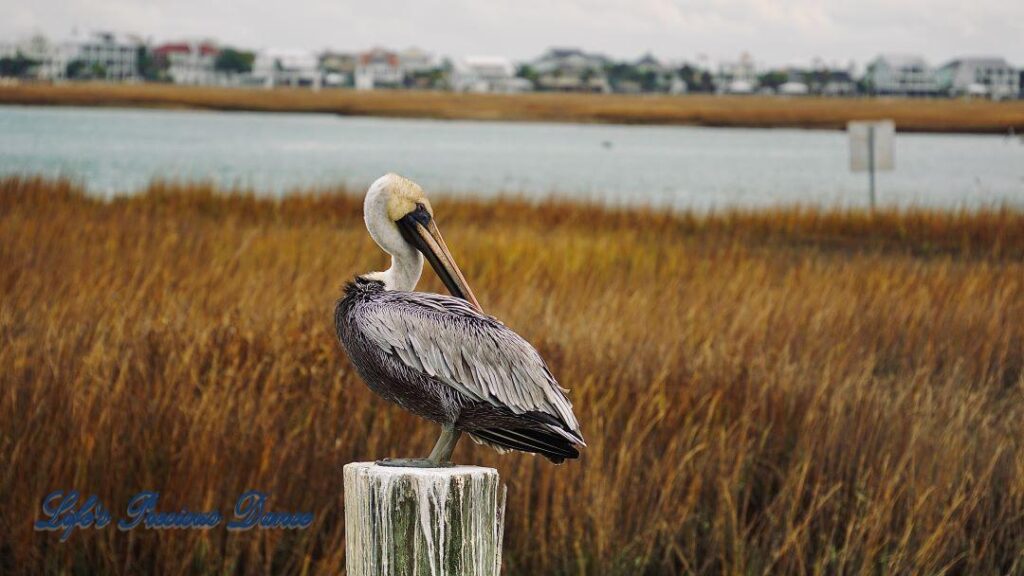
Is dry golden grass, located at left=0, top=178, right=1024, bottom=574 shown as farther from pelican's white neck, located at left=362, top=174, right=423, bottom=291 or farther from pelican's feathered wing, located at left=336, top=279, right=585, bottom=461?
pelican's white neck, located at left=362, top=174, right=423, bottom=291

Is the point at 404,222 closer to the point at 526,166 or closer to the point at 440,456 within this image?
the point at 440,456

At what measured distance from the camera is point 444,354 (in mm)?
2545

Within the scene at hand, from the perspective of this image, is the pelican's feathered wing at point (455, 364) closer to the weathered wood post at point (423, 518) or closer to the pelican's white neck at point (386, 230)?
the pelican's white neck at point (386, 230)

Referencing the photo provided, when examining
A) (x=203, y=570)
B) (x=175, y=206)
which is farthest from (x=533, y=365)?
(x=175, y=206)

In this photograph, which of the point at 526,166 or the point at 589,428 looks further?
the point at 526,166

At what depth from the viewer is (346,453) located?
20.5ft

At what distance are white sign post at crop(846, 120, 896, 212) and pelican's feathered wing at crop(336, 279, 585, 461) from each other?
2323cm

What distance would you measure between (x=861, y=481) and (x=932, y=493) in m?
0.35

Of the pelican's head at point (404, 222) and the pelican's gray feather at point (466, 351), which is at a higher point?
the pelican's head at point (404, 222)

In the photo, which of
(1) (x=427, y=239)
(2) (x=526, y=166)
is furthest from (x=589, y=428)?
(2) (x=526, y=166)

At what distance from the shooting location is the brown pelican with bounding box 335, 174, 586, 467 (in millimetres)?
2520

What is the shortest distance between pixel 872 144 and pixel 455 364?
23674 mm

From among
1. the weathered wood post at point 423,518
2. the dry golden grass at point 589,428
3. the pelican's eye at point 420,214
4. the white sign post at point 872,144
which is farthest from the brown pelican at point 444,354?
the white sign post at point 872,144

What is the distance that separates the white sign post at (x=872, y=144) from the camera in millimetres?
24844
